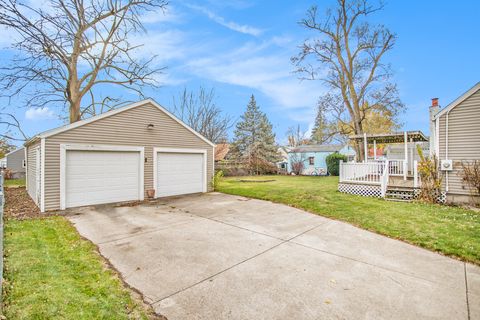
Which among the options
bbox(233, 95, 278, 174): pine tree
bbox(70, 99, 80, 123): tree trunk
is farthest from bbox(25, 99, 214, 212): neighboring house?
bbox(233, 95, 278, 174): pine tree

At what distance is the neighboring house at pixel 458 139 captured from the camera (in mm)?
8172

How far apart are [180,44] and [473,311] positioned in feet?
51.9

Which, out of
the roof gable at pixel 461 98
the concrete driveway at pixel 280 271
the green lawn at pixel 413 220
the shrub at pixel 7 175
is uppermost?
the roof gable at pixel 461 98

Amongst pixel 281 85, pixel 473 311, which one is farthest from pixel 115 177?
pixel 281 85

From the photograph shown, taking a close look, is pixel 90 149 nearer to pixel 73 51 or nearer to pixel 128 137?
pixel 128 137

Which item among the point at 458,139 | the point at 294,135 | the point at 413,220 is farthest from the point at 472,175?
the point at 294,135

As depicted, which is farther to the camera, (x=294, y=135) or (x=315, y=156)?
(x=294, y=135)

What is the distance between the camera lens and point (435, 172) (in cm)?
878

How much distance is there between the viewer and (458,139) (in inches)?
333

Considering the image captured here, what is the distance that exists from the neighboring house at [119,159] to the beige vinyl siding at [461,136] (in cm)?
967

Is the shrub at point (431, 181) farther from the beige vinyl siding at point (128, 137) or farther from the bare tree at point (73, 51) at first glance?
the bare tree at point (73, 51)

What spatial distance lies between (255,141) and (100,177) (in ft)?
72.9

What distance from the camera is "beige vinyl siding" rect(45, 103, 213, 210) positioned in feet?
24.0

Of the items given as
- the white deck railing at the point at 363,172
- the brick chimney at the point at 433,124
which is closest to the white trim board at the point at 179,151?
the white deck railing at the point at 363,172
